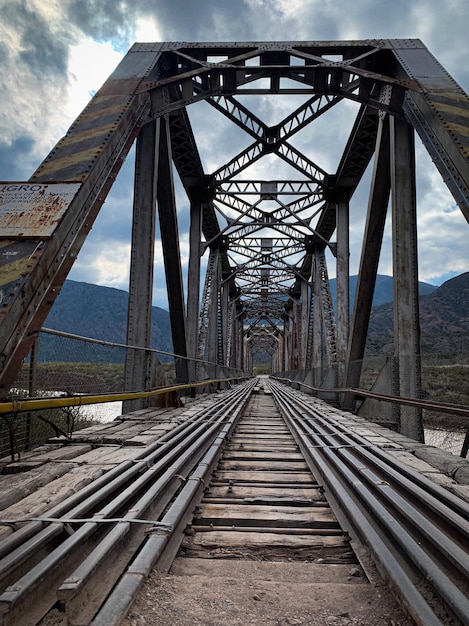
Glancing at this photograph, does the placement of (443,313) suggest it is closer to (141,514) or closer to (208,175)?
(208,175)

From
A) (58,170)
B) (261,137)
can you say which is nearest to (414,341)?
(58,170)

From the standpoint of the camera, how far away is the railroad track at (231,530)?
1541mm

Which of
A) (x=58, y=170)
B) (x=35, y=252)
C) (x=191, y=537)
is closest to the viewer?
(x=191, y=537)

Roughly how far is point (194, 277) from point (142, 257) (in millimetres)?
6837

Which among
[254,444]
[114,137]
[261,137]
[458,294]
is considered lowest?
[254,444]

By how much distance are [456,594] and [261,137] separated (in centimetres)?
1215

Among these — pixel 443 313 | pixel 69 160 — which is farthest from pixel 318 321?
pixel 443 313

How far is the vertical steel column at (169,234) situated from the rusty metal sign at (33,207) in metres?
5.51

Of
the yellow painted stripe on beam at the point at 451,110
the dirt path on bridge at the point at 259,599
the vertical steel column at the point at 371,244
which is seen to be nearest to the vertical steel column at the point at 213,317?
the vertical steel column at the point at 371,244

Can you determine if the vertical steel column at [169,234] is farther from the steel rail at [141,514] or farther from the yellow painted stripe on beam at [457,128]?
the steel rail at [141,514]

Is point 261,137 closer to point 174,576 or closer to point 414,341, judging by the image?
point 414,341

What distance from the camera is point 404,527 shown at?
2.29 metres

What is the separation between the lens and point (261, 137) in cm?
1186

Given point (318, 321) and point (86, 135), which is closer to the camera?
point (86, 135)
